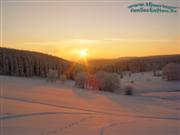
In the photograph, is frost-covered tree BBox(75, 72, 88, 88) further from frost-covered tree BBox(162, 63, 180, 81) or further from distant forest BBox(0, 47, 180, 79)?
frost-covered tree BBox(162, 63, 180, 81)

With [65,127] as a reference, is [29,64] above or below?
above

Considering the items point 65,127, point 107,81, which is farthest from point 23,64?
point 65,127

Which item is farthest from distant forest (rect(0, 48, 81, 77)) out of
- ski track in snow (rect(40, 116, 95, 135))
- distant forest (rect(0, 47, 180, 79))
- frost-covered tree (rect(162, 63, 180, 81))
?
ski track in snow (rect(40, 116, 95, 135))

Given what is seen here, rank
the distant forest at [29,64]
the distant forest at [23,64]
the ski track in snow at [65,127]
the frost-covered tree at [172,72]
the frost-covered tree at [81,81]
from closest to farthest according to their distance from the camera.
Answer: the ski track in snow at [65,127] → the frost-covered tree at [81,81] → the distant forest at [23,64] → the distant forest at [29,64] → the frost-covered tree at [172,72]

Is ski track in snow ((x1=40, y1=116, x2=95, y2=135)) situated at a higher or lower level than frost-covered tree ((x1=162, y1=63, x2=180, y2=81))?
lower

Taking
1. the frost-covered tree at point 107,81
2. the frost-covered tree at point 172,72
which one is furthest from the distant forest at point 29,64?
the frost-covered tree at point 107,81

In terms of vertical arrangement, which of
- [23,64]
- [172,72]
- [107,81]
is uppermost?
[23,64]

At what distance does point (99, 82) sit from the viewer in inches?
1117

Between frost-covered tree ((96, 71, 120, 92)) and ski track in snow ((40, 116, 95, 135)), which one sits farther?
frost-covered tree ((96, 71, 120, 92))

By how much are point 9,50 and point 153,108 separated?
2765 centimetres

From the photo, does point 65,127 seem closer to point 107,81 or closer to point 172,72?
point 107,81

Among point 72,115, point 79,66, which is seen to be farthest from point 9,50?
point 72,115

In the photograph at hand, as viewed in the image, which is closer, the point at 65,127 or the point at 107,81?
the point at 65,127

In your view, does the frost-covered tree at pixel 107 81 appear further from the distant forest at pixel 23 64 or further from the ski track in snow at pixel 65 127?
the ski track in snow at pixel 65 127
